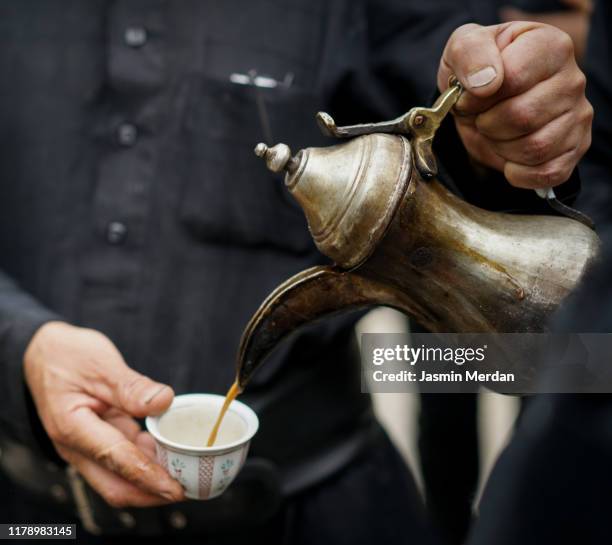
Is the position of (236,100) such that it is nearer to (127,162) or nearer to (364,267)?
(127,162)

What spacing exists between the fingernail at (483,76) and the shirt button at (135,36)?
571 millimetres

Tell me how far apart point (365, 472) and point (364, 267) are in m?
0.61

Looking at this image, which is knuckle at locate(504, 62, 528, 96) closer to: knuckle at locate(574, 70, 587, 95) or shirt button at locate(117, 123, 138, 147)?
knuckle at locate(574, 70, 587, 95)

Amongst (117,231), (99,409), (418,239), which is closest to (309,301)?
(418,239)

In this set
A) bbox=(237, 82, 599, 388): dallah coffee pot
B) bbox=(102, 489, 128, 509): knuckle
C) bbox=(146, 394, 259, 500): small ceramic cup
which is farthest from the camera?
bbox=(102, 489, 128, 509): knuckle

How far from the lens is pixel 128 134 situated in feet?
3.77

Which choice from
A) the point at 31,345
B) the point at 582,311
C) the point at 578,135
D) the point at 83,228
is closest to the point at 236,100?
the point at 83,228

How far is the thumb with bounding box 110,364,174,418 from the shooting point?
86 cm

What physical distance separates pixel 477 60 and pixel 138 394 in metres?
0.47

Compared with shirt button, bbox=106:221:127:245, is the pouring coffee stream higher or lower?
higher

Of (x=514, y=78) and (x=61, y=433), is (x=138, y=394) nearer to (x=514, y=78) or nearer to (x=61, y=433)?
(x=61, y=433)

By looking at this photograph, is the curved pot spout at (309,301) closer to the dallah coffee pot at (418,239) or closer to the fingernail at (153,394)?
the dallah coffee pot at (418,239)

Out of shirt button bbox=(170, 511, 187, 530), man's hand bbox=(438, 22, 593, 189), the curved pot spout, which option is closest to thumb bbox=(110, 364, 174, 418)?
the curved pot spout

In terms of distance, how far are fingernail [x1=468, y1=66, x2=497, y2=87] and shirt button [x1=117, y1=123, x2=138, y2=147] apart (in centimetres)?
57
